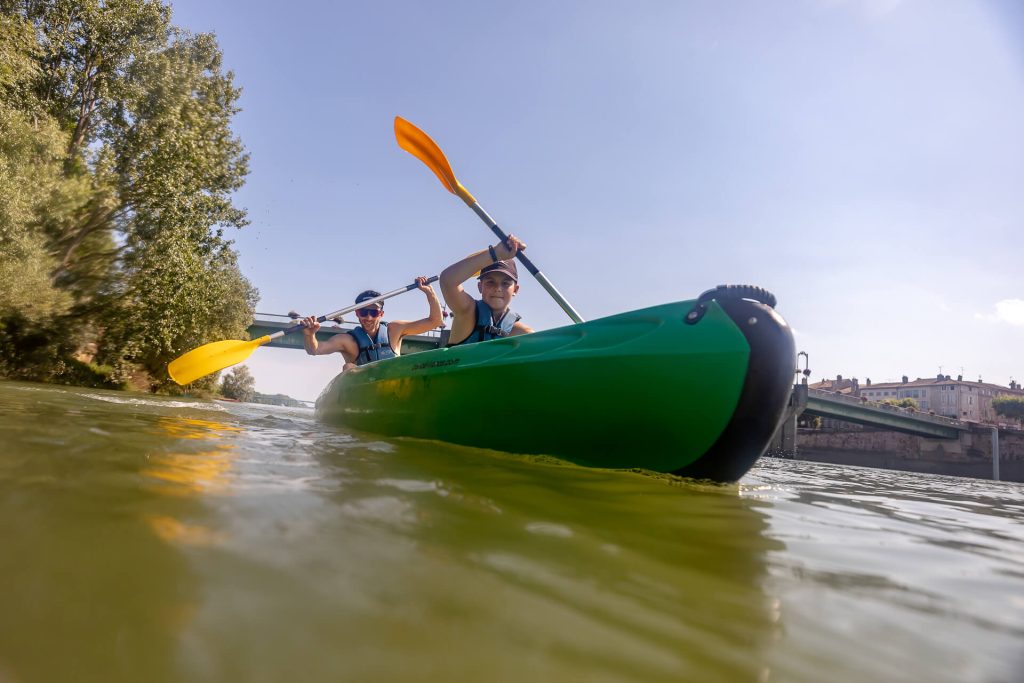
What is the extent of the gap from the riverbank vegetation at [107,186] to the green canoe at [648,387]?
14.8m

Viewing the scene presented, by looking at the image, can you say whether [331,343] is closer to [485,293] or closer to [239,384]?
[485,293]

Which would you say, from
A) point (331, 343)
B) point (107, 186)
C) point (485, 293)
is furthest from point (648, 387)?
point (107, 186)

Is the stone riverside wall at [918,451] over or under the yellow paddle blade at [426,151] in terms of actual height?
under

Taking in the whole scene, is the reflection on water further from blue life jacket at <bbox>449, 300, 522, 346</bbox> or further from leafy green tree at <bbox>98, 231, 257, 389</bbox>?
leafy green tree at <bbox>98, 231, 257, 389</bbox>

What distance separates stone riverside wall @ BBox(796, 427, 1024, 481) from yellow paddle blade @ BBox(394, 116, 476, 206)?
1421 inches

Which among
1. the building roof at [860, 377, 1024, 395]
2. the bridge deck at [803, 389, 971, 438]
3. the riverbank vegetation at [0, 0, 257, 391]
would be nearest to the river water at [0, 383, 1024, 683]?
the riverbank vegetation at [0, 0, 257, 391]

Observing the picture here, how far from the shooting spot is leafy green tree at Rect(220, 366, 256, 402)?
3369 centimetres

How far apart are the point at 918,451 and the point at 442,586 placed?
149 ft

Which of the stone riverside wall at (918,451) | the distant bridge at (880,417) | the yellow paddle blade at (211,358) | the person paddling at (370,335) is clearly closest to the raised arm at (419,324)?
the person paddling at (370,335)

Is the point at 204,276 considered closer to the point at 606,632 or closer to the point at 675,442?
the point at 675,442

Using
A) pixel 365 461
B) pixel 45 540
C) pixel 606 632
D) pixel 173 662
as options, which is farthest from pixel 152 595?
pixel 365 461

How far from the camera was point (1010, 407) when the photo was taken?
55375 mm

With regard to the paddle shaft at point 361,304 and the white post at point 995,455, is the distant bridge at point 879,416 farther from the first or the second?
the paddle shaft at point 361,304

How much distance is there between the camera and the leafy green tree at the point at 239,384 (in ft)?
111
